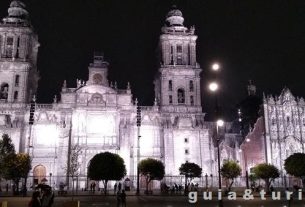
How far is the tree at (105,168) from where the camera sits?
51.8m

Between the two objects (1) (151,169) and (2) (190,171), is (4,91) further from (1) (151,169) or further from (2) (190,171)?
(2) (190,171)

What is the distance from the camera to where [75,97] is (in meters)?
75.2

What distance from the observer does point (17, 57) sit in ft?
254

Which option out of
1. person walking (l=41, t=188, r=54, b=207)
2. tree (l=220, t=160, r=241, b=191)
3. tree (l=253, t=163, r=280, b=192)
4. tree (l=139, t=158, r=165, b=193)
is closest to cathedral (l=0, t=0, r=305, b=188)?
tree (l=139, t=158, r=165, b=193)

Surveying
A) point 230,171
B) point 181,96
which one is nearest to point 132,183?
point 230,171

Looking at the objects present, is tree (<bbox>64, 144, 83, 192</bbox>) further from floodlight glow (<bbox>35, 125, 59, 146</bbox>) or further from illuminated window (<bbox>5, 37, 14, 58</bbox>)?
illuminated window (<bbox>5, 37, 14, 58</bbox>)

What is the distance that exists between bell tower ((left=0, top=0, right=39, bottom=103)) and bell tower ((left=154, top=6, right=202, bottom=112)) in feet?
90.5

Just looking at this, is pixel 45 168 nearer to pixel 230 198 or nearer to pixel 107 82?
pixel 107 82

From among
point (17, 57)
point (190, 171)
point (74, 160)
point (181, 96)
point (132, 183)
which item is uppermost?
point (17, 57)

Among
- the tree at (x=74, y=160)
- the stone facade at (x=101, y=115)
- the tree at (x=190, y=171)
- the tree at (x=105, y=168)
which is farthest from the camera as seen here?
the stone facade at (x=101, y=115)

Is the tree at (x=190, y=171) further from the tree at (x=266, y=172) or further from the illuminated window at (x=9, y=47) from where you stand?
the illuminated window at (x=9, y=47)

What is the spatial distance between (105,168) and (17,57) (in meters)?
38.3

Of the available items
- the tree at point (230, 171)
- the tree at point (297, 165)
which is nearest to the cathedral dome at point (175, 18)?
the tree at point (230, 171)

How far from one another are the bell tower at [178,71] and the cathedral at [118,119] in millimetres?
211
